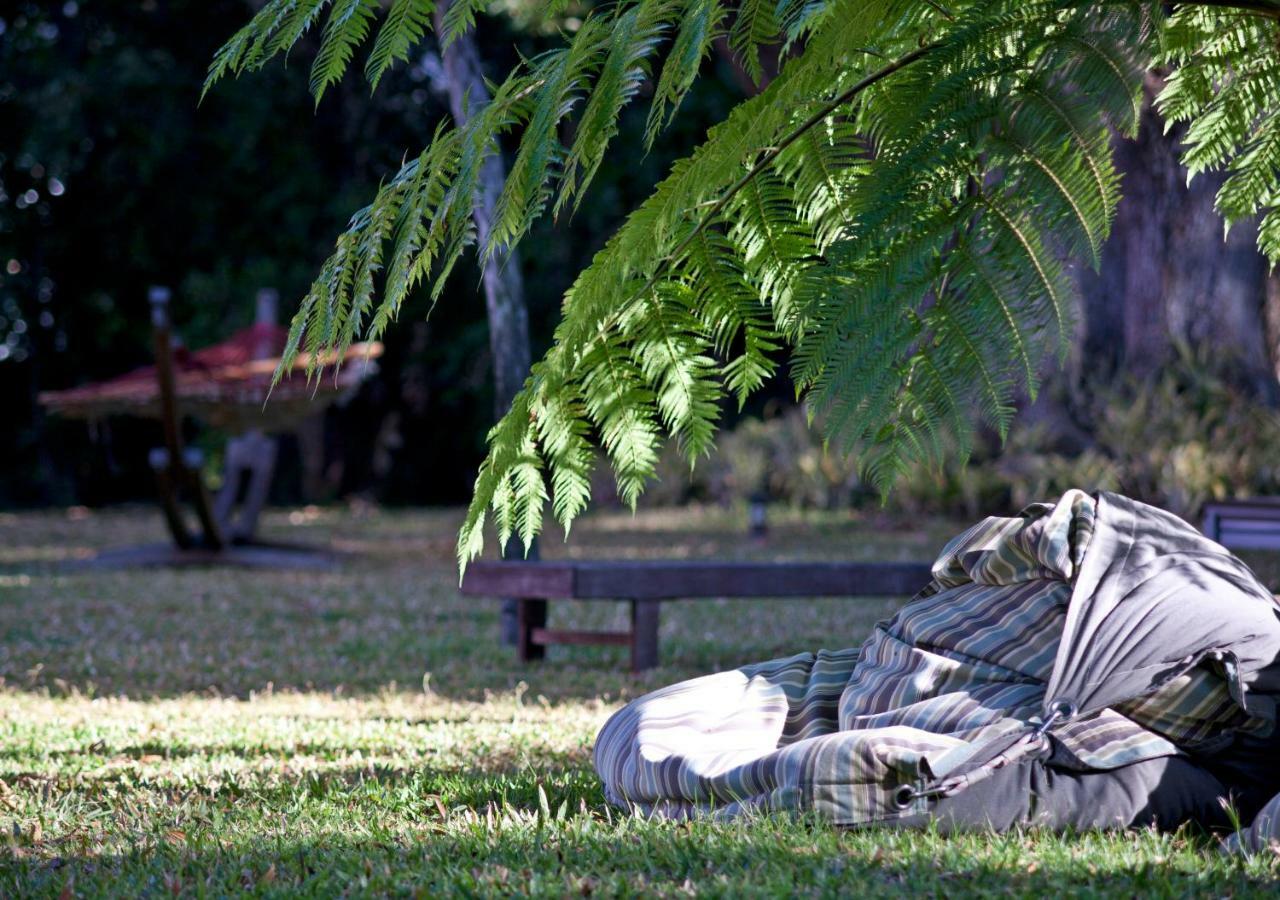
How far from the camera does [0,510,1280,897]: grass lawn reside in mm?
3035

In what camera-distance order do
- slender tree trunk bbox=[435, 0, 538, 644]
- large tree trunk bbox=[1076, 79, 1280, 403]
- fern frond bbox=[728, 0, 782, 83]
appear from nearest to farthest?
1. fern frond bbox=[728, 0, 782, 83]
2. slender tree trunk bbox=[435, 0, 538, 644]
3. large tree trunk bbox=[1076, 79, 1280, 403]

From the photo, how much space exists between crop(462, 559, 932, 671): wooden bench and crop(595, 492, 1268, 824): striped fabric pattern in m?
2.13

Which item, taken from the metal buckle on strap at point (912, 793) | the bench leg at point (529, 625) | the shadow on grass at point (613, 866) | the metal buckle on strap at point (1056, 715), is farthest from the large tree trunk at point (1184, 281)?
the shadow on grass at point (613, 866)

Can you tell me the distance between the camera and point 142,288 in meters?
23.1

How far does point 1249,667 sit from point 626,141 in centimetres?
1799

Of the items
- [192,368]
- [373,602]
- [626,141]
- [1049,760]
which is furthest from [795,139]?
[626,141]

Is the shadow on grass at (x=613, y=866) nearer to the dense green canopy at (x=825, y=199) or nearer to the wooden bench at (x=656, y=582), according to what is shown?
the dense green canopy at (x=825, y=199)

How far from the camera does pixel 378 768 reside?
4527 millimetres

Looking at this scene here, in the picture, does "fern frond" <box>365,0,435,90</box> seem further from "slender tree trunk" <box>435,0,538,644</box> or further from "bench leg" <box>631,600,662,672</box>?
"slender tree trunk" <box>435,0,538,644</box>

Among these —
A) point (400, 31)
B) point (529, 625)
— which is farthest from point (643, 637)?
point (400, 31)

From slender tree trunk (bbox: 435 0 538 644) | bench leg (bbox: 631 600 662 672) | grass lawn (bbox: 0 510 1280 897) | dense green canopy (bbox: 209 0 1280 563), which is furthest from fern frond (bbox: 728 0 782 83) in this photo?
slender tree trunk (bbox: 435 0 538 644)

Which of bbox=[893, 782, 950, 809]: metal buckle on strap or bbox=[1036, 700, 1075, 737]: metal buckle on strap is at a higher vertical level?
bbox=[1036, 700, 1075, 737]: metal buckle on strap

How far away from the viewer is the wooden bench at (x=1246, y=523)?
8445 mm

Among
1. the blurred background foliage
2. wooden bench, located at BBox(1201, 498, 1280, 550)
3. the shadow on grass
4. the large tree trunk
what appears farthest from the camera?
the blurred background foliage
